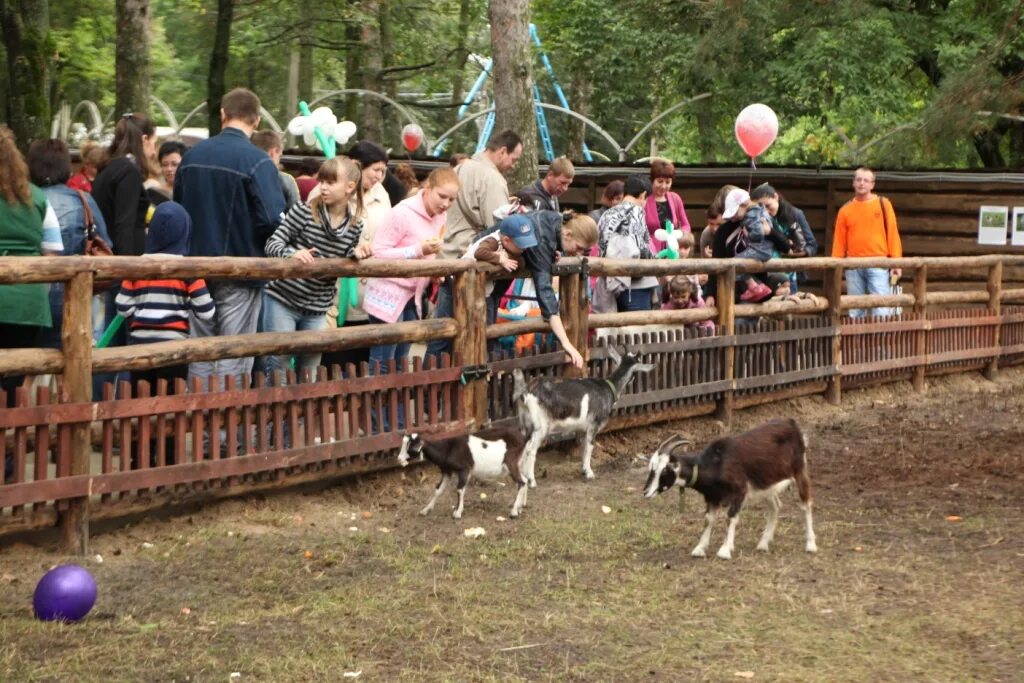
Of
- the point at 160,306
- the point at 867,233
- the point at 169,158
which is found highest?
the point at 169,158

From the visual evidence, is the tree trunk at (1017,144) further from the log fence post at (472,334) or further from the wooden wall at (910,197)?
the log fence post at (472,334)

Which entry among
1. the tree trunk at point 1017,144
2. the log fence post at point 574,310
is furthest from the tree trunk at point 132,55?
the tree trunk at point 1017,144

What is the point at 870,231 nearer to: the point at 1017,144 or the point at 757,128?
the point at 757,128

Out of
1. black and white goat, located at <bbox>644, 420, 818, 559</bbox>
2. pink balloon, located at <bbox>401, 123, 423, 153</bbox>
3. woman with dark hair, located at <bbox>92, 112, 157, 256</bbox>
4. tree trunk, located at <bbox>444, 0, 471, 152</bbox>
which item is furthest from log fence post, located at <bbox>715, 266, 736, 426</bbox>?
tree trunk, located at <bbox>444, 0, 471, 152</bbox>

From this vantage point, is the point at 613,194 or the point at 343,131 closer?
the point at 613,194

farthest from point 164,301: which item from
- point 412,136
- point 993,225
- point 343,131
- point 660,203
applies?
point 412,136

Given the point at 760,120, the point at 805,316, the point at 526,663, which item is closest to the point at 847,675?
the point at 526,663

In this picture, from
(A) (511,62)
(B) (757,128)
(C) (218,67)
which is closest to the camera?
(A) (511,62)

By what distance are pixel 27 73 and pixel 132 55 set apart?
956 mm

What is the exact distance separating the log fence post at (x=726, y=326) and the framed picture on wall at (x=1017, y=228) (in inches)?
361

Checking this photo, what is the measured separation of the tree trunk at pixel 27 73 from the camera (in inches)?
554

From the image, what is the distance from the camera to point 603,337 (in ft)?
36.1

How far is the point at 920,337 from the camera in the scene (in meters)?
15.3

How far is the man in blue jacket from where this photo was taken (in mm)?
8367
